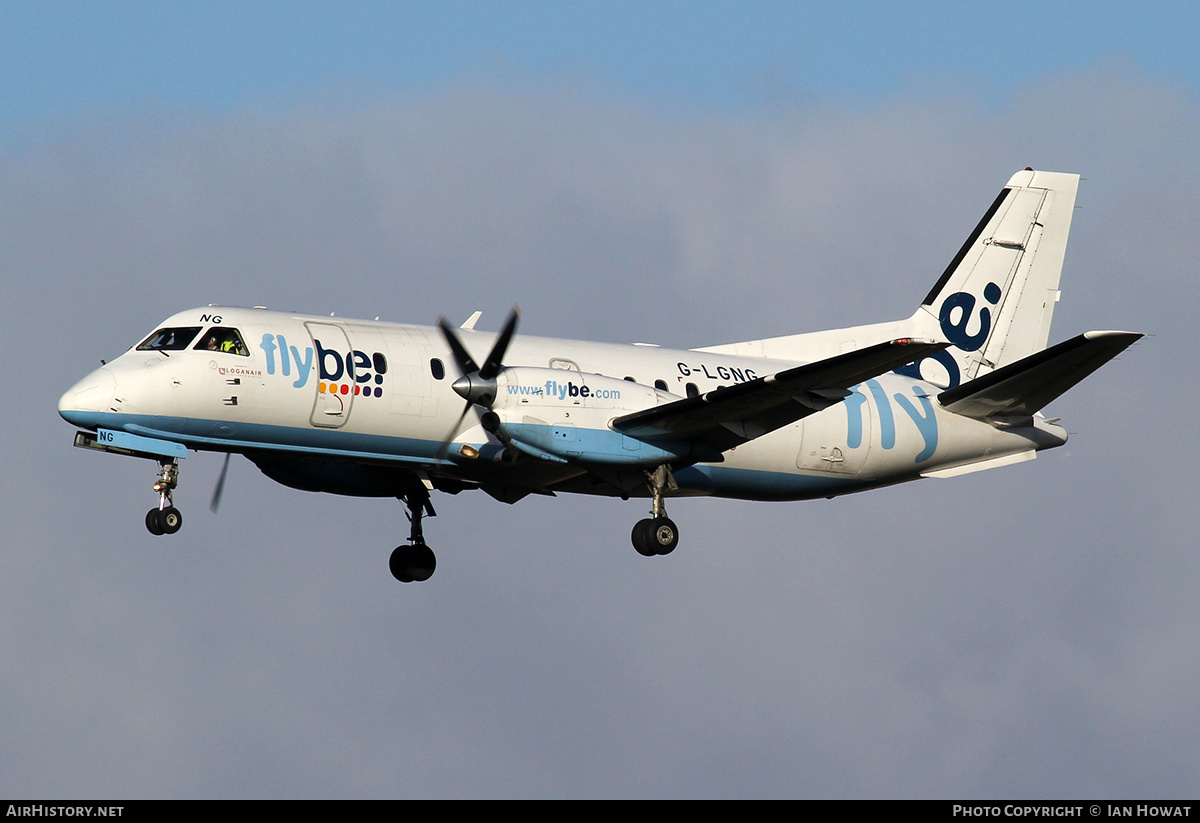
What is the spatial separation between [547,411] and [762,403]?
9.88 ft

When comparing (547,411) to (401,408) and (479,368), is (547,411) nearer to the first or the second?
(479,368)

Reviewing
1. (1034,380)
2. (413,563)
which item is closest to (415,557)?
(413,563)

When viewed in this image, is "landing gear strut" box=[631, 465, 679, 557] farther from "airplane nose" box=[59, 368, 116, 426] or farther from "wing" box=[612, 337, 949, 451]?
"airplane nose" box=[59, 368, 116, 426]

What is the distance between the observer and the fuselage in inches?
874

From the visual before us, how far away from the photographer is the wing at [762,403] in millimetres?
22141

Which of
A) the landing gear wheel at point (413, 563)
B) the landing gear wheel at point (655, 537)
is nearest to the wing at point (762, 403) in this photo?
the landing gear wheel at point (655, 537)

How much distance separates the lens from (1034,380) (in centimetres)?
2550

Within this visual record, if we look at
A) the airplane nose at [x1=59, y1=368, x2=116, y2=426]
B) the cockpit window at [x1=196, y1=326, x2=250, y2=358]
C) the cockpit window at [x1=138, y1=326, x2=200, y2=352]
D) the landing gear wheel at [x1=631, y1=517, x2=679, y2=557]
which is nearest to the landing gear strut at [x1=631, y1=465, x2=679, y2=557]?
the landing gear wheel at [x1=631, y1=517, x2=679, y2=557]

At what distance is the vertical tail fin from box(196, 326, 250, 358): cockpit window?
12.5 meters

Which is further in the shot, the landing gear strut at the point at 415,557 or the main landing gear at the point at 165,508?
the landing gear strut at the point at 415,557

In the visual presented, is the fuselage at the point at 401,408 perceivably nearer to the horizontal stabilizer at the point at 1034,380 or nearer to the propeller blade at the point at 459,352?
the propeller blade at the point at 459,352

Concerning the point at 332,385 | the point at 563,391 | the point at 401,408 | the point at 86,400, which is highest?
the point at 563,391

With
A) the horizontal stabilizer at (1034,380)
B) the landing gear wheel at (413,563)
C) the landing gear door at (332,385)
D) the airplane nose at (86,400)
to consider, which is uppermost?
the horizontal stabilizer at (1034,380)

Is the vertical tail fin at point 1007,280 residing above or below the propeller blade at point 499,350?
above
